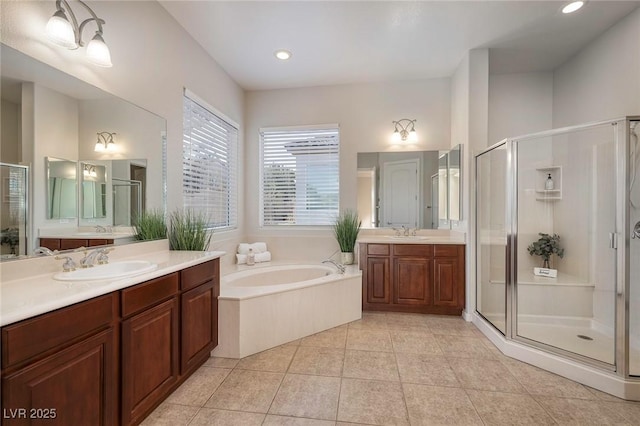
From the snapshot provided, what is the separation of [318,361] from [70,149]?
7.21 feet

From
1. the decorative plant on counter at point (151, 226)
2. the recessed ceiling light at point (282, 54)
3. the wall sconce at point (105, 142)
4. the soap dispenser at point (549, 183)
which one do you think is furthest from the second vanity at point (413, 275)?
the wall sconce at point (105, 142)

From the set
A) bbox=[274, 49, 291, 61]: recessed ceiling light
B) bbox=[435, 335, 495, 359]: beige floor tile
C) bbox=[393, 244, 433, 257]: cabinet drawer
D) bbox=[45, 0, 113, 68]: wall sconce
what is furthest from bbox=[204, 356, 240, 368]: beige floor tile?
bbox=[274, 49, 291, 61]: recessed ceiling light

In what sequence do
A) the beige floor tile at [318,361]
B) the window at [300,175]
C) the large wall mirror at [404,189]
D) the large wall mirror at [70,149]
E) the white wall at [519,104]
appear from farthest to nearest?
1. the window at [300,175]
2. the large wall mirror at [404,189]
3. the white wall at [519,104]
4. the beige floor tile at [318,361]
5. the large wall mirror at [70,149]

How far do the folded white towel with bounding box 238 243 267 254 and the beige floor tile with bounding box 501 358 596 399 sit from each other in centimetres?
281

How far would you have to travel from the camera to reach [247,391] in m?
1.83

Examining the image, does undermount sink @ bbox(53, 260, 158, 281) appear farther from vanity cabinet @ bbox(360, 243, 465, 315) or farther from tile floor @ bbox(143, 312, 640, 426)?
vanity cabinet @ bbox(360, 243, 465, 315)

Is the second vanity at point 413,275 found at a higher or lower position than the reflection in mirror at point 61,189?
lower

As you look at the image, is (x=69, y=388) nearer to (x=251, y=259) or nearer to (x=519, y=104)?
(x=251, y=259)

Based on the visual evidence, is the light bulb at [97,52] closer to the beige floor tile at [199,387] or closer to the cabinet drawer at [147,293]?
the cabinet drawer at [147,293]

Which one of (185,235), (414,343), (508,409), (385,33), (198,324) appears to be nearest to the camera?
(508,409)

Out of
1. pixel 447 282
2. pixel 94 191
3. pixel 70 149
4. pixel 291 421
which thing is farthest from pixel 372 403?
pixel 70 149

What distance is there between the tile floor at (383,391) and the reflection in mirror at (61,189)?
4.18 ft

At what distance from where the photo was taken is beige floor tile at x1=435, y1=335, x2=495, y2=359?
2309 mm

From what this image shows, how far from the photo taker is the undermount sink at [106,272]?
1.35 m
